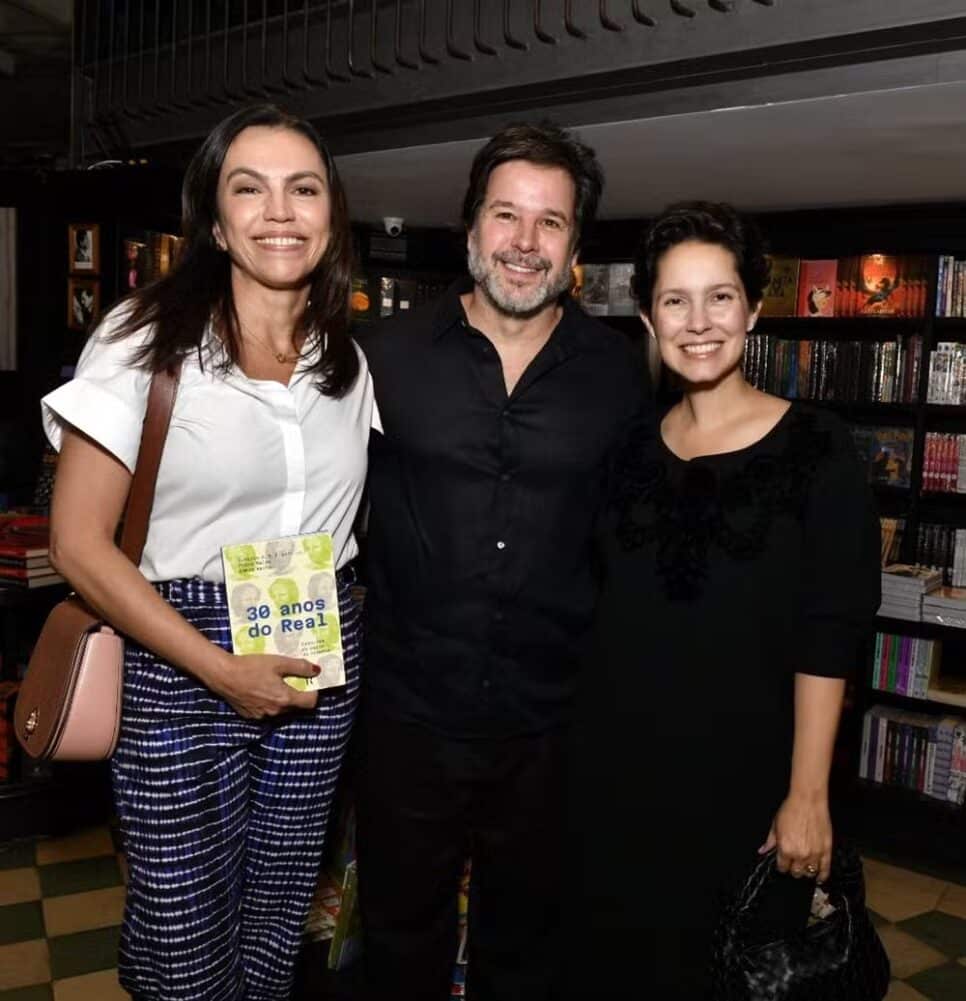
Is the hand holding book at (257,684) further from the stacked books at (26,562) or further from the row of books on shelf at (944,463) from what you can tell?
the row of books on shelf at (944,463)

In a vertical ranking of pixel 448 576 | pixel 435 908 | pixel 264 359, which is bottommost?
pixel 435 908

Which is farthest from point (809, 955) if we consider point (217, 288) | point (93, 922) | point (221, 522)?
point (93, 922)

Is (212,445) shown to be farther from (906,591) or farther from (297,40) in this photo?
(297,40)

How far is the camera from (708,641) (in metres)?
1.76

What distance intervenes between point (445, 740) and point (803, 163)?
2.64 m

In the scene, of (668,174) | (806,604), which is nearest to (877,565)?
(806,604)

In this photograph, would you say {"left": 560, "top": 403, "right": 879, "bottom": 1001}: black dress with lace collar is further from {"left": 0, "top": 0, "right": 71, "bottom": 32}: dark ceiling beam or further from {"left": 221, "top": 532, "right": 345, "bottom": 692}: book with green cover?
{"left": 0, "top": 0, "right": 71, "bottom": 32}: dark ceiling beam

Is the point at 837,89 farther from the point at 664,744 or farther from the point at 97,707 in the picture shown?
the point at 97,707

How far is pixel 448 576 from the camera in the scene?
1.96m

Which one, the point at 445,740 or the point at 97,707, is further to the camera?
the point at 445,740

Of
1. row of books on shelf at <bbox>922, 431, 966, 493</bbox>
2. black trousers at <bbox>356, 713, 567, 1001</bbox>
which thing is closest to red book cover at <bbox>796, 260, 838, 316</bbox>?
row of books on shelf at <bbox>922, 431, 966, 493</bbox>

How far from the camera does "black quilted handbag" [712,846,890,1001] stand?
1.60 m

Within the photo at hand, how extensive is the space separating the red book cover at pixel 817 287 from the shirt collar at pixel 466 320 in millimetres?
2830

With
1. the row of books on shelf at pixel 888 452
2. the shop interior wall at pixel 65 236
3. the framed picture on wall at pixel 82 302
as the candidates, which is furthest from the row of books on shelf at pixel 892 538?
the framed picture on wall at pixel 82 302
